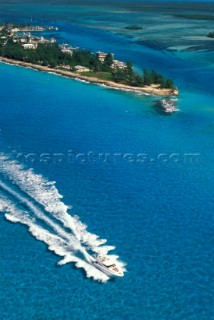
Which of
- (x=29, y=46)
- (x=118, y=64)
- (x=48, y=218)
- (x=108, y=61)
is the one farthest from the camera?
(x=29, y=46)

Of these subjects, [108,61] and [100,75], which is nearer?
[100,75]

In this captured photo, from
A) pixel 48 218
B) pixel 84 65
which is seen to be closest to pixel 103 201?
pixel 48 218

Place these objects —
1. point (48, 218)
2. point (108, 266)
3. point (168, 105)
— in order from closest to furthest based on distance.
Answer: point (108, 266) → point (48, 218) → point (168, 105)

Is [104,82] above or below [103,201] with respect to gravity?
above

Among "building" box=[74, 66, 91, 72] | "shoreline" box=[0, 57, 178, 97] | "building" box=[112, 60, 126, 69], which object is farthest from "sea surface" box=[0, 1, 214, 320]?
"building" box=[112, 60, 126, 69]

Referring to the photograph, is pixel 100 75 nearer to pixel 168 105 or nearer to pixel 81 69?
pixel 81 69

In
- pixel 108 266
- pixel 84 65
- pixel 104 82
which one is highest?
pixel 84 65

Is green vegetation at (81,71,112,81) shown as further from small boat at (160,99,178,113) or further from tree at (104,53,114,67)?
small boat at (160,99,178,113)
